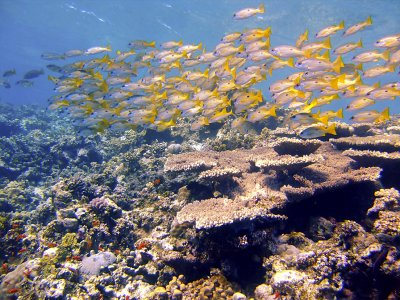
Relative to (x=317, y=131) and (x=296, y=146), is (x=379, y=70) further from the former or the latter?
(x=296, y=146)

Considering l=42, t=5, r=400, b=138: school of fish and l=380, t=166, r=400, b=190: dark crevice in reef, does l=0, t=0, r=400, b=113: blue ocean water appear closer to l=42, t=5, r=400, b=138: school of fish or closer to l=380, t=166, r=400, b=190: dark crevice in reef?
l=42, t=5, r=400, b=138: school of fish

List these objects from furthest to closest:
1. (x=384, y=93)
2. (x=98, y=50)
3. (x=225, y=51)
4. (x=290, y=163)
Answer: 1. (x=98, y=50)
2. (x=225, y=51)
3. (x=384, y=93)
4. (x=290, y=163)

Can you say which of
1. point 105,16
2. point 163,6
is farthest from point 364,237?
point 105,16

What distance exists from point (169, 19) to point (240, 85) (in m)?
39.2

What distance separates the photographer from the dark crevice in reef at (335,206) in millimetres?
5066

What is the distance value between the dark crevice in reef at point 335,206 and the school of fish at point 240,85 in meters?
1.37

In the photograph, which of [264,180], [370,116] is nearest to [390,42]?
[370,116]

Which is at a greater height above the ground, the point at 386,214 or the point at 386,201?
the point at 386,201

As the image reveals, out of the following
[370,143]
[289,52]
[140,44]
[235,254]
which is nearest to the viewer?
[235,254]

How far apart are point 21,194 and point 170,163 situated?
7643mm

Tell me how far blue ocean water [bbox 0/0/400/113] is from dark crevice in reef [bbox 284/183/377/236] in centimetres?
3161

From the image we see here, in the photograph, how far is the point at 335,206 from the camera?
5.27 meters

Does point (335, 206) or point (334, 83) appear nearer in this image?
point (335, 206)

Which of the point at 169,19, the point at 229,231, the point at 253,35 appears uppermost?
the point at 169,19
